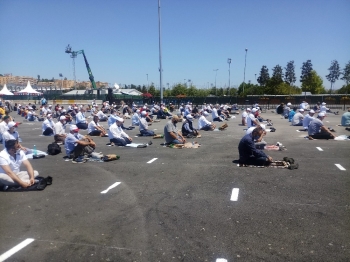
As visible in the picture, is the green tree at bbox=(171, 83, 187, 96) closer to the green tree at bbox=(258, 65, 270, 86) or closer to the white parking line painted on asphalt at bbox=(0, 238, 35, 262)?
the green tree at bbox=(258, 65, 270, 86)

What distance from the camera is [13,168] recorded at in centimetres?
766

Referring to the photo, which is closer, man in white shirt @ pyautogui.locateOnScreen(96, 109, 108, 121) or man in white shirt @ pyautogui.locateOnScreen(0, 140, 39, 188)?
man in white shirt @ pyautogui.locateOnScreen(0, 140, 39, 188)

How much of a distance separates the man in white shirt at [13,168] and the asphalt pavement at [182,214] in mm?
350

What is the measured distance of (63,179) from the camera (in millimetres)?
8867

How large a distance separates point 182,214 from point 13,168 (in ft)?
14.3

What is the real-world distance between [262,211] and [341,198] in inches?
79.2

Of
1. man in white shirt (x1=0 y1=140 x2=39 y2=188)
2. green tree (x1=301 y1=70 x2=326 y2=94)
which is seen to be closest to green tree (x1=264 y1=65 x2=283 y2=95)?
green tree (x1=301 y1=70 x2=326 y2=94)

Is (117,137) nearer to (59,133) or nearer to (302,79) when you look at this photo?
(59,133)

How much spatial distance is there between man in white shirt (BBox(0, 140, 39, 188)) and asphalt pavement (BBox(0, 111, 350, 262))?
35 cm

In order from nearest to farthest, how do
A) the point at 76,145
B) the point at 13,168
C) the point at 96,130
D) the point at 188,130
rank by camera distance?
1. the point at 13,168
2. the point at 76,145
3. the point at 188,130
4. the point at 96,130

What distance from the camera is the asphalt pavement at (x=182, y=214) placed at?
477 centimetres

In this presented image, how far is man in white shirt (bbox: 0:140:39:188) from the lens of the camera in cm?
738

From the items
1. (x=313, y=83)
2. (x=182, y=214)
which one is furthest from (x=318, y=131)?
(x=313, y=83)

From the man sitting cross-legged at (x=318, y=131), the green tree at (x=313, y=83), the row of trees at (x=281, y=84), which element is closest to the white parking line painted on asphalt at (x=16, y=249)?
the man sitting cross-legged at (x=318, y=131)
